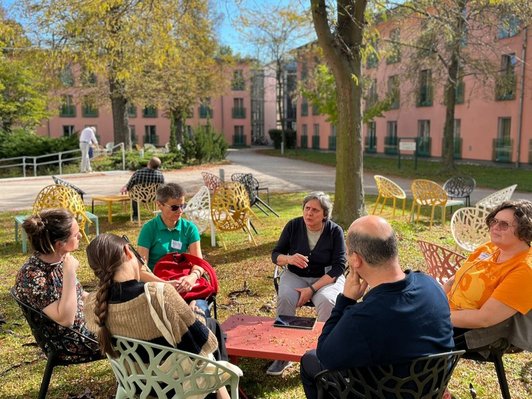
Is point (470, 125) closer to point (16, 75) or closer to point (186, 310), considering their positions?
point (16, 75)

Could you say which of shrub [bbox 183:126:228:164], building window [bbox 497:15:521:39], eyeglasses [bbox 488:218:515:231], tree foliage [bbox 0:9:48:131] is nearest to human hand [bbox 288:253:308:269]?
eyeglasses [bbox 488:218:515:231]

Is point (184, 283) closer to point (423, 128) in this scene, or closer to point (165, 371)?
point (165, 371)

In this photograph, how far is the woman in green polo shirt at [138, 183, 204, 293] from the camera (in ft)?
13.5

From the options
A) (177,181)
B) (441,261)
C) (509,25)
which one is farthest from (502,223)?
(177,181)

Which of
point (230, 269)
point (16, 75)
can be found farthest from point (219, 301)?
point (16, 75)

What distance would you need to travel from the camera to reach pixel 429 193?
9.23 metres

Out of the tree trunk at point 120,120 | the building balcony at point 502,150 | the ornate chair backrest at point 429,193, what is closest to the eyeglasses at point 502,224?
the ornate chair backrest at point 429,193

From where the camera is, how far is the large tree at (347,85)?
314 inches

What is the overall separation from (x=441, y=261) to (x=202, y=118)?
174 feet

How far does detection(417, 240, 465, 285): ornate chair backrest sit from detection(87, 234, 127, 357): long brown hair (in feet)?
8.74

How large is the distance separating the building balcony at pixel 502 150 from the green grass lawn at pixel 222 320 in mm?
18163

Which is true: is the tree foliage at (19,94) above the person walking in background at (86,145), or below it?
above

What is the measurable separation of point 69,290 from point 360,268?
1754 mm

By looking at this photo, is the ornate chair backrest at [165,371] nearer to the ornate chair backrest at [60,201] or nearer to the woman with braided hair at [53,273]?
the woman with braided hair at [53,273]
